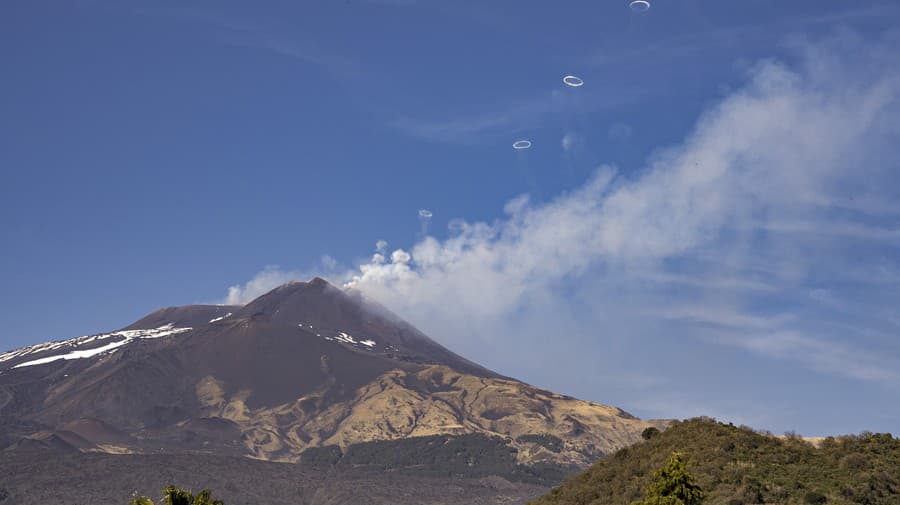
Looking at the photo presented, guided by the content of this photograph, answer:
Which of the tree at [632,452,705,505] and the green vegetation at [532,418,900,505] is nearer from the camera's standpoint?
the tree at [632,452,705,505]

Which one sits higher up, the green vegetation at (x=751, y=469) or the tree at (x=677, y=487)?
the green vegetation at (x=751, y=469)

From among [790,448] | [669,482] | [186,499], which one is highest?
[790,448]

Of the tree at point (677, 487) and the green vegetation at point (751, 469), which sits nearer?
the tree at point (677, 487)

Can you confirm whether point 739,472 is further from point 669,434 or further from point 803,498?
point 669,434

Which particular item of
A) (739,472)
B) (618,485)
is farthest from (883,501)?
(618,485)

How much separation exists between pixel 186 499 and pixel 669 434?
7845 centimetres

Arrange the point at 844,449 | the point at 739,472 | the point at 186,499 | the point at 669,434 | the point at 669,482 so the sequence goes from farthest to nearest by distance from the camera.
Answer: the point at 669,434
the point at 844,449
the point at 739,472
the point at 669,482
the point at 186,499

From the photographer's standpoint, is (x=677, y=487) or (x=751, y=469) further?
(x=751, y=469)

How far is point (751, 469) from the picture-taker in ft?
360

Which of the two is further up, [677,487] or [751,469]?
[751,469]

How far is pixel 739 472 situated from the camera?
10788cm

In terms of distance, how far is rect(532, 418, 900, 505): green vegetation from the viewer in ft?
334

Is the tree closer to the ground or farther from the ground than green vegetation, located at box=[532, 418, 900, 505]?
closer to the ground

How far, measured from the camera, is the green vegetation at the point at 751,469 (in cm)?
10169
